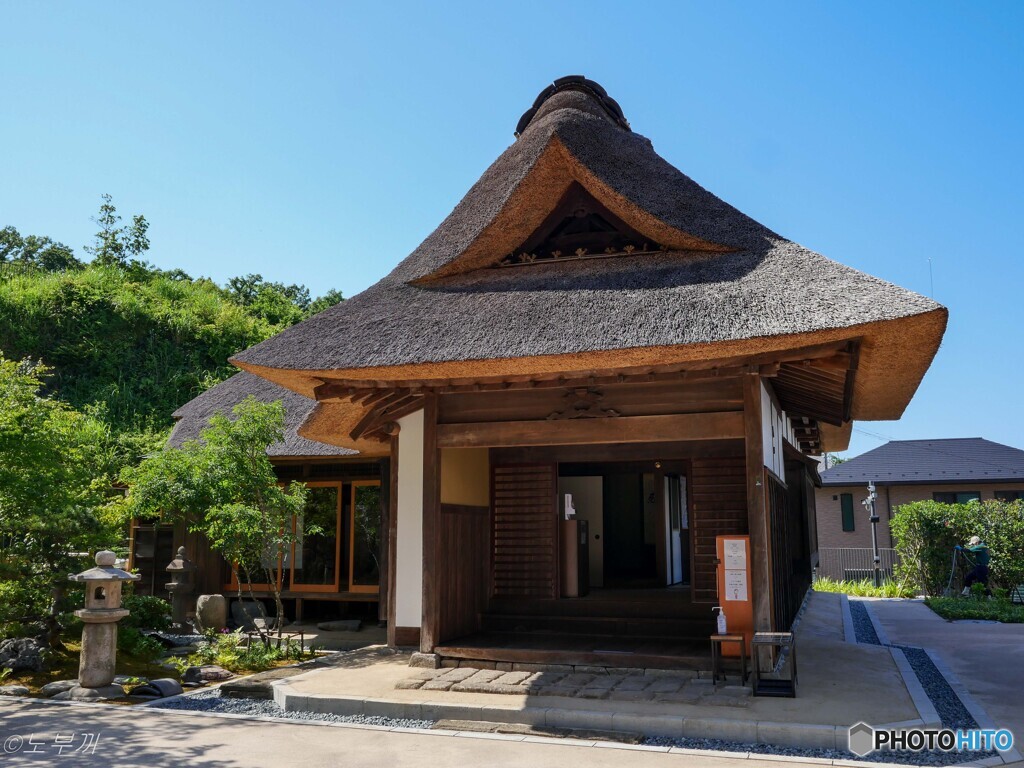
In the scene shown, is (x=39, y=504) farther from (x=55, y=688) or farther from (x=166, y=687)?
(x=166, y=687)

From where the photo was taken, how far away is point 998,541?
15.7 meters

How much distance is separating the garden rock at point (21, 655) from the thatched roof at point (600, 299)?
396 centimetres

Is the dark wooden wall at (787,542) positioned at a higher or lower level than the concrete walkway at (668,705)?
higher

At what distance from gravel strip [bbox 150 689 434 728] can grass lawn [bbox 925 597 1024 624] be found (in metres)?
11.0

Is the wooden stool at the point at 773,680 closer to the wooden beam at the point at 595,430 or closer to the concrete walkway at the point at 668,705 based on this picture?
the concrete walkway at the point at 668,705

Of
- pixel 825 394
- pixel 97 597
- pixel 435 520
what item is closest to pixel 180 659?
pixel 97 597

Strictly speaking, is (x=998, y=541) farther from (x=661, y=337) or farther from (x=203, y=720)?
(x=203, y=720)

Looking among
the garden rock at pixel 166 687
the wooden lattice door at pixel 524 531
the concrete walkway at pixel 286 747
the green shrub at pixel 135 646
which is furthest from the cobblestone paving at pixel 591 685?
the green shrub at pixel 135 646

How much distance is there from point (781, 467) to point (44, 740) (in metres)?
8.18

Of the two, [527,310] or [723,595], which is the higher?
[527,310]

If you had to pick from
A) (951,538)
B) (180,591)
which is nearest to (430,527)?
(180,591)

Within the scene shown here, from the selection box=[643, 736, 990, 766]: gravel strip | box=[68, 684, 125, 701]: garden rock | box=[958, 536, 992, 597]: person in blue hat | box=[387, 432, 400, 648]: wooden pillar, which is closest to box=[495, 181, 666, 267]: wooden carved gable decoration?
box=[387, 432, 400, 648]: wooden pillar

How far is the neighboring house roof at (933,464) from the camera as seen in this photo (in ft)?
79.8

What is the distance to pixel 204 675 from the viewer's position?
27.0ft
